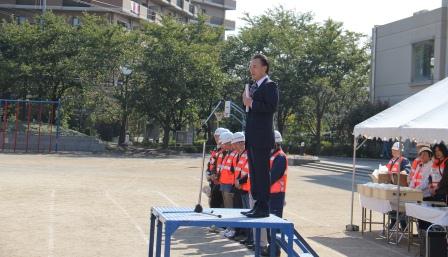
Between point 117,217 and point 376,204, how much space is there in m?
5.46

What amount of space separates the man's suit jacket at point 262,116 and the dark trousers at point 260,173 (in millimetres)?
82

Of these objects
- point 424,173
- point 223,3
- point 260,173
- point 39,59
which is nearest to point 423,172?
point 424,173

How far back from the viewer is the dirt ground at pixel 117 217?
9977 mm

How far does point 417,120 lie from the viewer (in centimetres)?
1080

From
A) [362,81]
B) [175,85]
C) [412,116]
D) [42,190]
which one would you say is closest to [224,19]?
[362,81]

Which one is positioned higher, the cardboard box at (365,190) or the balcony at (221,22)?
the balcony at (221,22)

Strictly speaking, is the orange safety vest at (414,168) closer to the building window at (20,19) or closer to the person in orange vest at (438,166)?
the person in orange vest at (438,166)

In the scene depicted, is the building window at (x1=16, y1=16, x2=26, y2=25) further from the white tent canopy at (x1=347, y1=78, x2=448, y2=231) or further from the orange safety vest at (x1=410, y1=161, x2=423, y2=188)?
the orange safety vest at (x1=410, y1=161, x2=423, y2=188)

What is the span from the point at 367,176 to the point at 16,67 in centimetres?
2780

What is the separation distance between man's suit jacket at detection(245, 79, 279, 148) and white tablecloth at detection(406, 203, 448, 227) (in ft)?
13.1

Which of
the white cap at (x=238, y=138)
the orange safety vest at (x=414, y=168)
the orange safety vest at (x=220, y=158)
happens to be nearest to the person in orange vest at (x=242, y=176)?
the white cap at (x=238, y=138)

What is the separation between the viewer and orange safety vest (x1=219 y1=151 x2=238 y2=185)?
11078mm

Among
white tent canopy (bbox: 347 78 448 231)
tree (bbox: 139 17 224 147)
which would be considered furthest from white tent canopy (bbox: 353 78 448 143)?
tree (bbox: 139 17 224 147)

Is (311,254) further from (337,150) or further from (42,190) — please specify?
(337,150)
